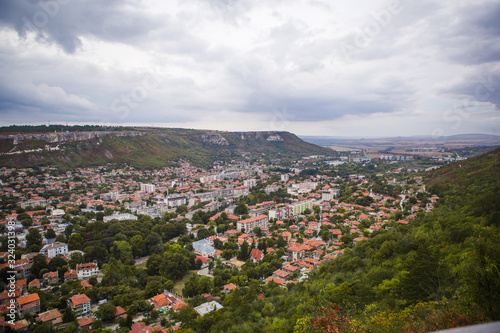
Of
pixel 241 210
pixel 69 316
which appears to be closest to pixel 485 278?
pixel 69 316

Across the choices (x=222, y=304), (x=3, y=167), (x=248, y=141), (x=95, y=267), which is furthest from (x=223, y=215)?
(x=248, y=141)

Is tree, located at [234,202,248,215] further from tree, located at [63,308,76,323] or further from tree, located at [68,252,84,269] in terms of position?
tree, located at [63,308,76,323]

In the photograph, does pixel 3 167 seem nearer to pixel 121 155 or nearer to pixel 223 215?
pixel 121 155

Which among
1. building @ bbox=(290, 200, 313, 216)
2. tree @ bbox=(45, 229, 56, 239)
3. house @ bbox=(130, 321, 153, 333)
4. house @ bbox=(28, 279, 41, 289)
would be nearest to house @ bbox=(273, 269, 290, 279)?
house @ bbox=(130, 321, 153, 333)

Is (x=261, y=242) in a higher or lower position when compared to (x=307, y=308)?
lower

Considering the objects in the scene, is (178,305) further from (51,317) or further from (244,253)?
(244,253)

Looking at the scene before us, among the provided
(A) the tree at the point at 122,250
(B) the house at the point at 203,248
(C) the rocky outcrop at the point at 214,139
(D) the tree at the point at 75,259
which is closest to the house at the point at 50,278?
(D) the tree at the point at 75,259
